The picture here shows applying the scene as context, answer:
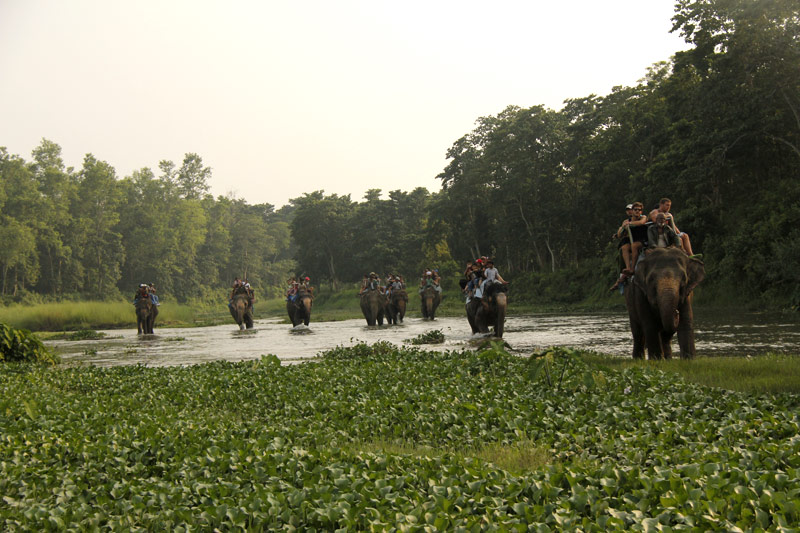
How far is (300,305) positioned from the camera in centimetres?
3403

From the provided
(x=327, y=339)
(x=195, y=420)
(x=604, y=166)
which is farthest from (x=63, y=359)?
(x=604, y=166)

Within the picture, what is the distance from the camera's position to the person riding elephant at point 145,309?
34.6 meters

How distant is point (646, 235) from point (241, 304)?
2418 centimetres

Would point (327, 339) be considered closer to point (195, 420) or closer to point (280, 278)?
point (195, 420)

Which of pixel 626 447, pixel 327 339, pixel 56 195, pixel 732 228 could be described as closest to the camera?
pixel 626 447

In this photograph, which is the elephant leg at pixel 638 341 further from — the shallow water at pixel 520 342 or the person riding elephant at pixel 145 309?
the person riding elephant at pixel 145 309

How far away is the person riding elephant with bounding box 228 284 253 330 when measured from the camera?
3388cm

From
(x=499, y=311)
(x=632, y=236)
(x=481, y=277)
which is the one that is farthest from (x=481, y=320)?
(x=632, y=236)

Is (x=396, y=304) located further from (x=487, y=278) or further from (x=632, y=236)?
(x=632, y=236)

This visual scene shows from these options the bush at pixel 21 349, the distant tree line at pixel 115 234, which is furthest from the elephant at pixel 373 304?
the distant tree line at pixel 115 234

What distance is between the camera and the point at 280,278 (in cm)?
12588

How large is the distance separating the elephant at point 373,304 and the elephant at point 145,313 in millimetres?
10402

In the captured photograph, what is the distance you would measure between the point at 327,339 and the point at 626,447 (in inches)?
778

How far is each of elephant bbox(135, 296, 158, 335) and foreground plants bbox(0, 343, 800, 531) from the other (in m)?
23.7
